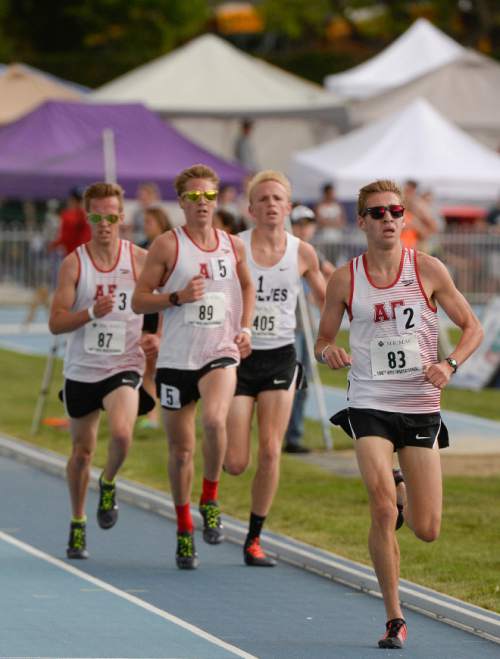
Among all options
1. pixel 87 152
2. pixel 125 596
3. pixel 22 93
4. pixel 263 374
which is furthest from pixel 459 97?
pixel 125 596

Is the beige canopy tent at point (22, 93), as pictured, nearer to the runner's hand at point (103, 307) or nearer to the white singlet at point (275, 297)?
the white singlet at point (275, 297)

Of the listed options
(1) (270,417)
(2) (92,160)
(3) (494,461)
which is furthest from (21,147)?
(1) (270,417)

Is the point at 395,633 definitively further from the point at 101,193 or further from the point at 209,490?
the point at 101,193

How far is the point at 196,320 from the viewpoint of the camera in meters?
9.57

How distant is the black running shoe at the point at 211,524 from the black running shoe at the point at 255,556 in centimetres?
17

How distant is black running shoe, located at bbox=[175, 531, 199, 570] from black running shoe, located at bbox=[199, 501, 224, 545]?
109 millimetres

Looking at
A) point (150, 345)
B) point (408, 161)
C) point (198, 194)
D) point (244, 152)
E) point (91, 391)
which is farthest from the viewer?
point (244, 152)

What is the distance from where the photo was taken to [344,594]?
9.11 m

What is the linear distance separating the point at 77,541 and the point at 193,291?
5.63 feet

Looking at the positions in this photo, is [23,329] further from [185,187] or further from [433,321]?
[433,321]

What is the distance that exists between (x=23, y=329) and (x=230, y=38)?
4689cm

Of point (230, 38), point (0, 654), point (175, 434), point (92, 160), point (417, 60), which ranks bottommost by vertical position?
point (0, 654)

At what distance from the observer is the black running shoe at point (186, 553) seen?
9.75m

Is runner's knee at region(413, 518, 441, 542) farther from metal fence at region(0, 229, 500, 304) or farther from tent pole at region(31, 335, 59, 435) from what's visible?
metal fence at region(0, 229, 500, 304)
